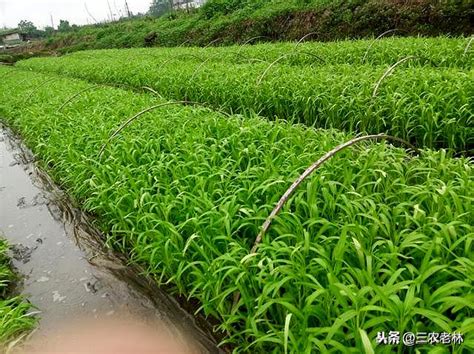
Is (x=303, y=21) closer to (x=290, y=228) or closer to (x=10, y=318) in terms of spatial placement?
(x=290, y=228)

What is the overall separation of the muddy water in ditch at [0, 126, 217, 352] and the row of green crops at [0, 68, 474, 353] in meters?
0.19

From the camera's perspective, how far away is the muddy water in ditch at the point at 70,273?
9.81ft

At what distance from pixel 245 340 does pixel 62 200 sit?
12.0 feet

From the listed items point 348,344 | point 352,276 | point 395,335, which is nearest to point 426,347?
point 395,335

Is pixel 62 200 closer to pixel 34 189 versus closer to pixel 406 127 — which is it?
pixel 34 189

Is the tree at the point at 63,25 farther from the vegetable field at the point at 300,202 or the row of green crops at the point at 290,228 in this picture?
the row of green crops at the point at 290,228

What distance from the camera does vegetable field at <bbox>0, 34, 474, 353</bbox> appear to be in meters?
1.92

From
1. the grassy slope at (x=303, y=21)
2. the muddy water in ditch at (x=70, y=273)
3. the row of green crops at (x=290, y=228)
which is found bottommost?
the muddy water in ditch at (x=70, y=273)

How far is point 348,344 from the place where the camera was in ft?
6.07

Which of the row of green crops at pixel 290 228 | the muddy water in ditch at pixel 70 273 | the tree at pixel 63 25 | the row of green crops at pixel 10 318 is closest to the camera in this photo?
the row of green crops at pixel 290 228

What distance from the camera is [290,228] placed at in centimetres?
255

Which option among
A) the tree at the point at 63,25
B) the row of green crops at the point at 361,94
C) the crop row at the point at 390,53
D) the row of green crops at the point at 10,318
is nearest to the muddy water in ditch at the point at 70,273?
the row of green crops at the point at 10,318

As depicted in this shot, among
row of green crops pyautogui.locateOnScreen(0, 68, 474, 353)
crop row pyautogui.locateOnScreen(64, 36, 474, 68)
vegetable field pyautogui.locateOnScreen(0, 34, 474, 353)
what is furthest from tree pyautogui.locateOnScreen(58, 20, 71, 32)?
row of green crops pyautogui.locateOnScreen(0, 68, 474, 353)

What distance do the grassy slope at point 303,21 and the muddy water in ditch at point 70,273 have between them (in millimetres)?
12643
